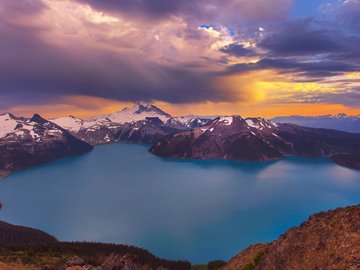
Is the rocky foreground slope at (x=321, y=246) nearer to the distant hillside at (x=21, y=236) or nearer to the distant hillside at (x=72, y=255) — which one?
the distant hillside at (x=72, y=255)

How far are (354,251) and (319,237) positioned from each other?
8141 millimetres

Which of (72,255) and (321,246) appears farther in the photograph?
(72,255)

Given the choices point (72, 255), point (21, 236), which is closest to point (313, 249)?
point (72, 255)

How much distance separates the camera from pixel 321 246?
4128 centimetres

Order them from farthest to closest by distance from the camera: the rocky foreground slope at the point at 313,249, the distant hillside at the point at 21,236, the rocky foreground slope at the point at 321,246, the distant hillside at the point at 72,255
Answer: the distant hillside at the point at 21,236 < the distant hillside at the point at 72,255 < the rocky foreground slope at the point at 313,249 < the rocky foreground slope at the point at 321,246

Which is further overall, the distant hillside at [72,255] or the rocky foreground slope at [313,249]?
the distant hillside at [72,255]

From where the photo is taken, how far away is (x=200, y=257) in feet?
443

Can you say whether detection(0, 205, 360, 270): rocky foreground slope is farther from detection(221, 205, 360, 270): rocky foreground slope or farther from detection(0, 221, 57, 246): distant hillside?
detection(0, 221, 57, 246): distant hillside

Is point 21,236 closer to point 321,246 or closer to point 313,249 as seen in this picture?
point 313,249

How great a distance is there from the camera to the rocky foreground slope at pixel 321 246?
35938 millimetres

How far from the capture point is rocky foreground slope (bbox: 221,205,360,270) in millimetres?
35938

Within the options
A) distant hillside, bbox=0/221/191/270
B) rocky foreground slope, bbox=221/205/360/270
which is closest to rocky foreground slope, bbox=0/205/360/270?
rocky foreground slope, bbox=221/205/360/270

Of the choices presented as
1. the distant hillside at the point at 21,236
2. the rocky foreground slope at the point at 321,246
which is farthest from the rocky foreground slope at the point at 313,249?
the distant hillside at the point at 21,236

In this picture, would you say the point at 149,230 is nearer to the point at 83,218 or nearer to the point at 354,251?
the point at 83,218
